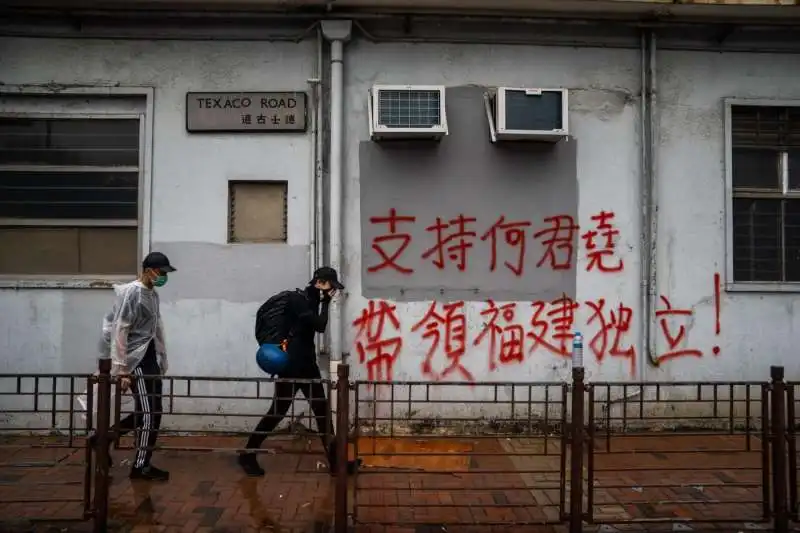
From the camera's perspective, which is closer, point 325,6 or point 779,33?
point 325,6

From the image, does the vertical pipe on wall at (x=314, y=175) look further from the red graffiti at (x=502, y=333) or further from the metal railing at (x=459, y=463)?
the red graffiti at (x=502, y=333)

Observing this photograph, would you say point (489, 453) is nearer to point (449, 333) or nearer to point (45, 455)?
point (449, 333)

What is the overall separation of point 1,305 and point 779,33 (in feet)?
29.2

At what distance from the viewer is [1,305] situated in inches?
273

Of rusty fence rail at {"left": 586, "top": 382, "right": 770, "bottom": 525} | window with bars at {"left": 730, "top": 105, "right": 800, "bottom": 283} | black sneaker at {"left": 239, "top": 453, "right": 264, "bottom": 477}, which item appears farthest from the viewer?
window with bars at {"left": 730, "top": 105, "right": 800, "bottom": 283}

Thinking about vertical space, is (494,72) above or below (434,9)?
below

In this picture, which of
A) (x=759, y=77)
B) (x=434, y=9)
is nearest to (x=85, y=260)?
(x=434, y=9)

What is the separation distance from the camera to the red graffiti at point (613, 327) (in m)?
7.15

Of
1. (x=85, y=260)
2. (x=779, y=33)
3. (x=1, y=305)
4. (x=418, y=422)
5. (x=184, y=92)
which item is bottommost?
(x=418, y=422)

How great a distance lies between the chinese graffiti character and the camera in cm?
712

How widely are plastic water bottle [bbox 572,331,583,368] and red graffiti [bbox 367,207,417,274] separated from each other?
188 cm

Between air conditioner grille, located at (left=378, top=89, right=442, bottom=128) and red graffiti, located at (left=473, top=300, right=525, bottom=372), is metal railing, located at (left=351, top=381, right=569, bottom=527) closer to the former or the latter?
red graffiti, located at (left=473, top=300, right=525, bottom=372)

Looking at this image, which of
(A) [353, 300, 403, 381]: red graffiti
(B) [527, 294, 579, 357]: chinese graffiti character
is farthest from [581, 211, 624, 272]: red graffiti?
(A) [353, 300, 403, 381]: red graffiti

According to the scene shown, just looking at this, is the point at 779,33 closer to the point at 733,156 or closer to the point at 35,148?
the point at 733,156
